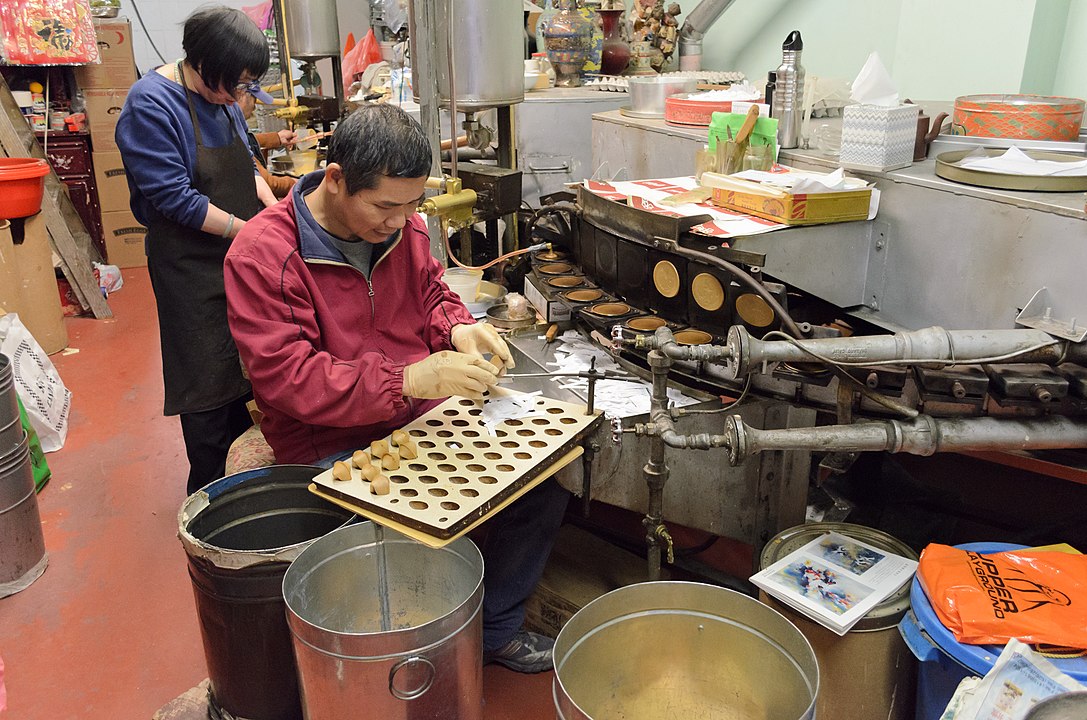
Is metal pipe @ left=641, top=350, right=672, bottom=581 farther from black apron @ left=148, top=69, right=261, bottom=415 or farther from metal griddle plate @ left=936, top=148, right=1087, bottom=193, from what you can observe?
black apron @ left=148, top=69, right=261, bottom=415

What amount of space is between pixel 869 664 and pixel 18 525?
99.7 inches

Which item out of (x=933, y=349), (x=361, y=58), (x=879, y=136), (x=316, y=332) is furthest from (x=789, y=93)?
(x=361, y=58)

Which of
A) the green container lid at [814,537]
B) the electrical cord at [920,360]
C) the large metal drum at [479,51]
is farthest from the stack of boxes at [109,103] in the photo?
the electrical cord at [920,360]

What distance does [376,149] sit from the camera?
5.59ft

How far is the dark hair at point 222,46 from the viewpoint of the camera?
7.86ft

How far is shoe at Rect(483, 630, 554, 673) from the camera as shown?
85.8 inches

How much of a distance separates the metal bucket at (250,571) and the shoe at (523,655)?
0.54 m

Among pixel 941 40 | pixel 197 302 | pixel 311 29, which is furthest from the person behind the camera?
pixel 311 29

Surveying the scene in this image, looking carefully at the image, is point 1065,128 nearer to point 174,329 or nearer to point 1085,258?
point 1085,258

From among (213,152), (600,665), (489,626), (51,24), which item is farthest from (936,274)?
(51,24)

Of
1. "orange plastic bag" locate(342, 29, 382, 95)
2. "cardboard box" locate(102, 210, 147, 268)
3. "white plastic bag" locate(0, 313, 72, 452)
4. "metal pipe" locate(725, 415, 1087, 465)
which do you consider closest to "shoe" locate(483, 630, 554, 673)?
"metal pipe" locate(725, 415, 1087, 465)

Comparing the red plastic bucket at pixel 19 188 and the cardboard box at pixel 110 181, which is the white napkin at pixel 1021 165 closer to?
the red plastic bucket at pixel 19 188

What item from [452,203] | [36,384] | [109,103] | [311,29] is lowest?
[36,384]

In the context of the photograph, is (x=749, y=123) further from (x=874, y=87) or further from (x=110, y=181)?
(x=110, y=181)
